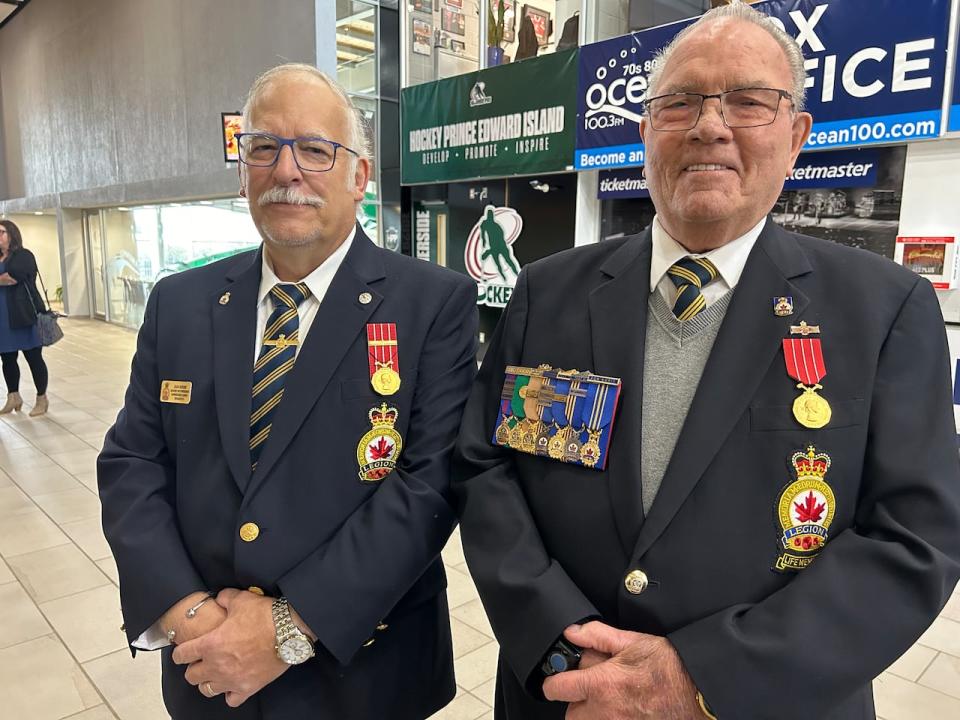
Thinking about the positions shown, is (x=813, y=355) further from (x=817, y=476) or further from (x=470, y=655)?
(x=470, y=655)

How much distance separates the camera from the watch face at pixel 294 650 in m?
1.28

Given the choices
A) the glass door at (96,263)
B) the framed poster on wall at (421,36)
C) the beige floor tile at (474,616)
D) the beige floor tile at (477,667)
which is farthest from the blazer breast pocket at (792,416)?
the glass door at (96,263)

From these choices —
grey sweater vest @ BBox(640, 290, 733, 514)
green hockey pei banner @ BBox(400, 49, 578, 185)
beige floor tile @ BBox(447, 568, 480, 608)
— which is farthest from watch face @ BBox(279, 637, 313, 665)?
green hockey pei banner @ BBox(400, 49, 578, 185)

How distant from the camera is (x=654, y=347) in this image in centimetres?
127

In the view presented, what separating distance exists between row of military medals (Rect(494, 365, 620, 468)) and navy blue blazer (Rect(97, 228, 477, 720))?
0.18 meters

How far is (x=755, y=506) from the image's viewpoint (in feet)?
3.59

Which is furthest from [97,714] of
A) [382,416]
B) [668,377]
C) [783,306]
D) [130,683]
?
[783,306]

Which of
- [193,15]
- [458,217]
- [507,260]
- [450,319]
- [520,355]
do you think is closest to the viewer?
[520,355]

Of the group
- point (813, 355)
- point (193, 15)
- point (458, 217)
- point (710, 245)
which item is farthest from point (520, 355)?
point (193, 15)

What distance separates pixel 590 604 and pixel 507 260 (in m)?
7.21

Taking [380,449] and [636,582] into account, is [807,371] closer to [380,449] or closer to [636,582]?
[636,582]

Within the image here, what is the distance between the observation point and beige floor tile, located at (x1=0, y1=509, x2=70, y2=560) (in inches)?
149

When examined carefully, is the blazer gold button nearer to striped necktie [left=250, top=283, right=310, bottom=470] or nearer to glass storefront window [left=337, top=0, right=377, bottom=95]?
striped necktie [left=250, top=283, right=310, bottom=470]

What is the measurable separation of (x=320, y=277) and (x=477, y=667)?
188cm
